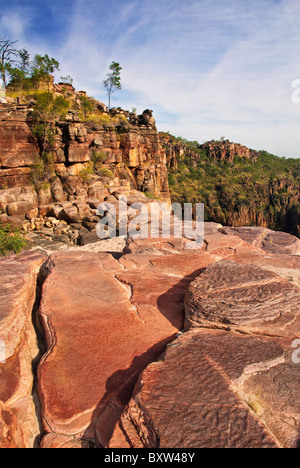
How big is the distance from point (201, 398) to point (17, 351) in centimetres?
143

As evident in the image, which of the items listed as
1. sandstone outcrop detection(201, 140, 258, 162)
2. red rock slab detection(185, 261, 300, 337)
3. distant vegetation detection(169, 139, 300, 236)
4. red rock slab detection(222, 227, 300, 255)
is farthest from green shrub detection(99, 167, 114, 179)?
sandstone outcrop detection(201, 140, 258, 162)

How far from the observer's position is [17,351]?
1985mm

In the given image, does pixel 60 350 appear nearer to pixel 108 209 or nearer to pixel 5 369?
pixel 5 369

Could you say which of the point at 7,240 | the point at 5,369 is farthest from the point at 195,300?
the point at 7,240

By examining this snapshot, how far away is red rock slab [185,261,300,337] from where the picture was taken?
1.80m

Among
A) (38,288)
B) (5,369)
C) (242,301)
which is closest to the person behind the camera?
(5,369)

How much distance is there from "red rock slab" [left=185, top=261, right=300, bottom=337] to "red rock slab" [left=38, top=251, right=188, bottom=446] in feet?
1.09

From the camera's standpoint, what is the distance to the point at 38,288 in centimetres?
309

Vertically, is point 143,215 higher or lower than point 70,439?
higher

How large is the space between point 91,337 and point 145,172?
47.2ft

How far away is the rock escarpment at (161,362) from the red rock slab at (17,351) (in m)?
0.01

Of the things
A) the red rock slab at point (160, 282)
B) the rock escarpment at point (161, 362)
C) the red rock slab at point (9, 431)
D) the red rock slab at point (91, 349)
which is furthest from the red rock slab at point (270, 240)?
the red rock slab at point (9, 431)

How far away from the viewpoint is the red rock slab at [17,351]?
4.83 feet

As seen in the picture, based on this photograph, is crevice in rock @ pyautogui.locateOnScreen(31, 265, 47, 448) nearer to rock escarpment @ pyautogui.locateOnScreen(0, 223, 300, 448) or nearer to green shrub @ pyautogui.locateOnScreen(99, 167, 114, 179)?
rock escarpment @ pyautogui.locateOnScreen(0, 223, 300, 448)
